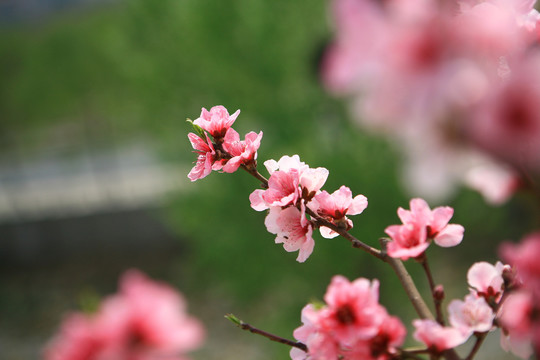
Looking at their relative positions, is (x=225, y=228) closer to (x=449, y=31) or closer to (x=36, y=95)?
(x=449, y=31)

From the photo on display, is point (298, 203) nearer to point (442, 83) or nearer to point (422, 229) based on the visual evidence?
point (422, 229)

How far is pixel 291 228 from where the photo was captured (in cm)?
68

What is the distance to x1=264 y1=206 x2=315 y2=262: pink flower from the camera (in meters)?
0.67

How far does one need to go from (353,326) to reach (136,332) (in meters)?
0.22

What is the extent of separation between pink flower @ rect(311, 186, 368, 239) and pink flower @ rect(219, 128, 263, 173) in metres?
0.09

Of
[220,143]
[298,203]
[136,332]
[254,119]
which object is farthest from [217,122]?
[254,119]

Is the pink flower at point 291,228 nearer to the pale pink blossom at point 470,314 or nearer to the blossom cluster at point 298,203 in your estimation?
the blossom cluster at point 298,203

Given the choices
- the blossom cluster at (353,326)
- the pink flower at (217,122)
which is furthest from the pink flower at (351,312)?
the pink flower at (217,122)

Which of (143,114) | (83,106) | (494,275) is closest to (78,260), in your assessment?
(83,106)

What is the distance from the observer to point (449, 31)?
354 millimetres

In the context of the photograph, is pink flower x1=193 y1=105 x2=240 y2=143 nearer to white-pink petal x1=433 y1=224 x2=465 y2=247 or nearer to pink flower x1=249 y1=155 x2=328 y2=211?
pink flower x1=249 y1=155 x2=328 y2=211

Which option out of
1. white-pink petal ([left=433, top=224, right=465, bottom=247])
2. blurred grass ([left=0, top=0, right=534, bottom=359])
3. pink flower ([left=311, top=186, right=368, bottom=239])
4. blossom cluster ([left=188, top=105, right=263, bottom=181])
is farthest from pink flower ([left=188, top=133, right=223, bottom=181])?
blurred grass ([left=0, top=0, right=534, bottom=359])

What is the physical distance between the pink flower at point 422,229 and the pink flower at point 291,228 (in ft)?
0.32

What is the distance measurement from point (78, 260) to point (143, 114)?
4.61 metres
